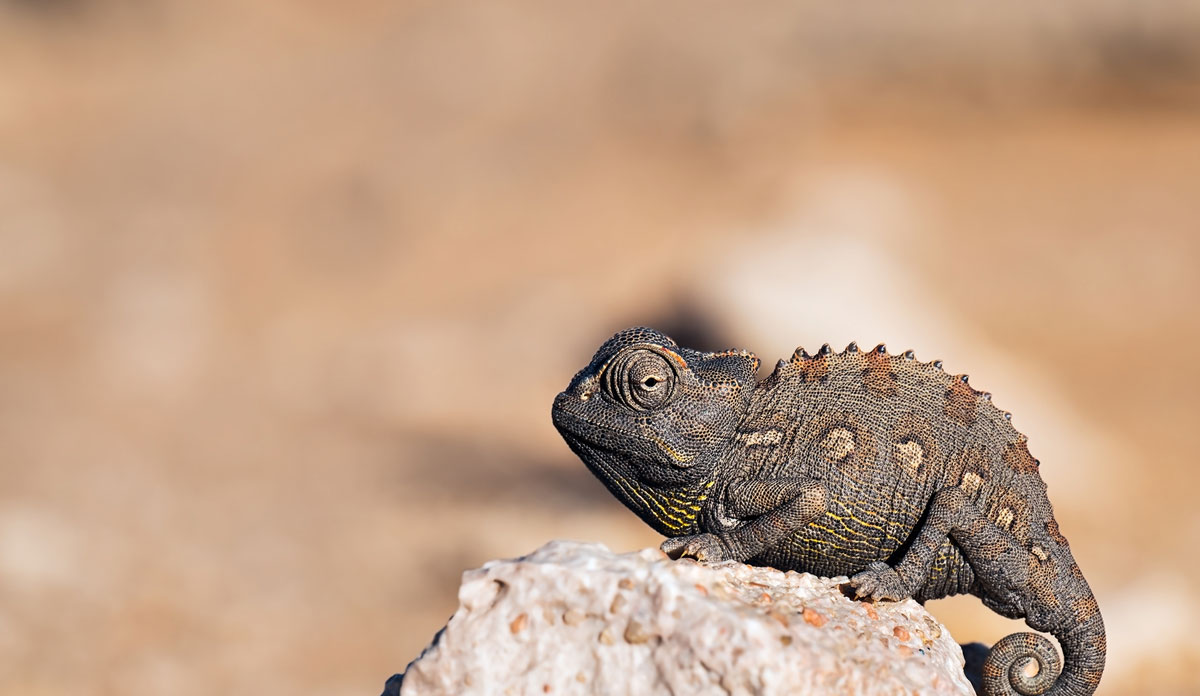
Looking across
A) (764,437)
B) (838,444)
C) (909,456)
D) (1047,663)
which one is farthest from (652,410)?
(1047,663)

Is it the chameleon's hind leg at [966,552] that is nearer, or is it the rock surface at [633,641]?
the rock surface at [633,641]

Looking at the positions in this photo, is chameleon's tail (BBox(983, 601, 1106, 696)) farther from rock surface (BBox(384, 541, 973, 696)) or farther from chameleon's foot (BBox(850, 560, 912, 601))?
rock surface (BBox(384, 541, 973, 696))

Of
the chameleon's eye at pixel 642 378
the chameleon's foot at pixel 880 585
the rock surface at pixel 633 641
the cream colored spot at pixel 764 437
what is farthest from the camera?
the cream colored spot at pixel 764 437

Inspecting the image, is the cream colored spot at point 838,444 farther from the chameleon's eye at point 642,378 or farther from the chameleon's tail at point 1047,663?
the chameleon's tail at point 1047,663

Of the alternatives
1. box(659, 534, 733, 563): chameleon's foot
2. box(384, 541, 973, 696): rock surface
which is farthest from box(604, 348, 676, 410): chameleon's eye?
box(384, 541, 973, 696): rock surface

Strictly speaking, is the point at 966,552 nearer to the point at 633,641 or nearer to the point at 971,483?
the point at 971,483

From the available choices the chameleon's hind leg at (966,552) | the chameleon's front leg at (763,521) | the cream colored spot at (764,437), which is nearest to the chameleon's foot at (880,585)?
the chameleon's hind leg at (966,552)
